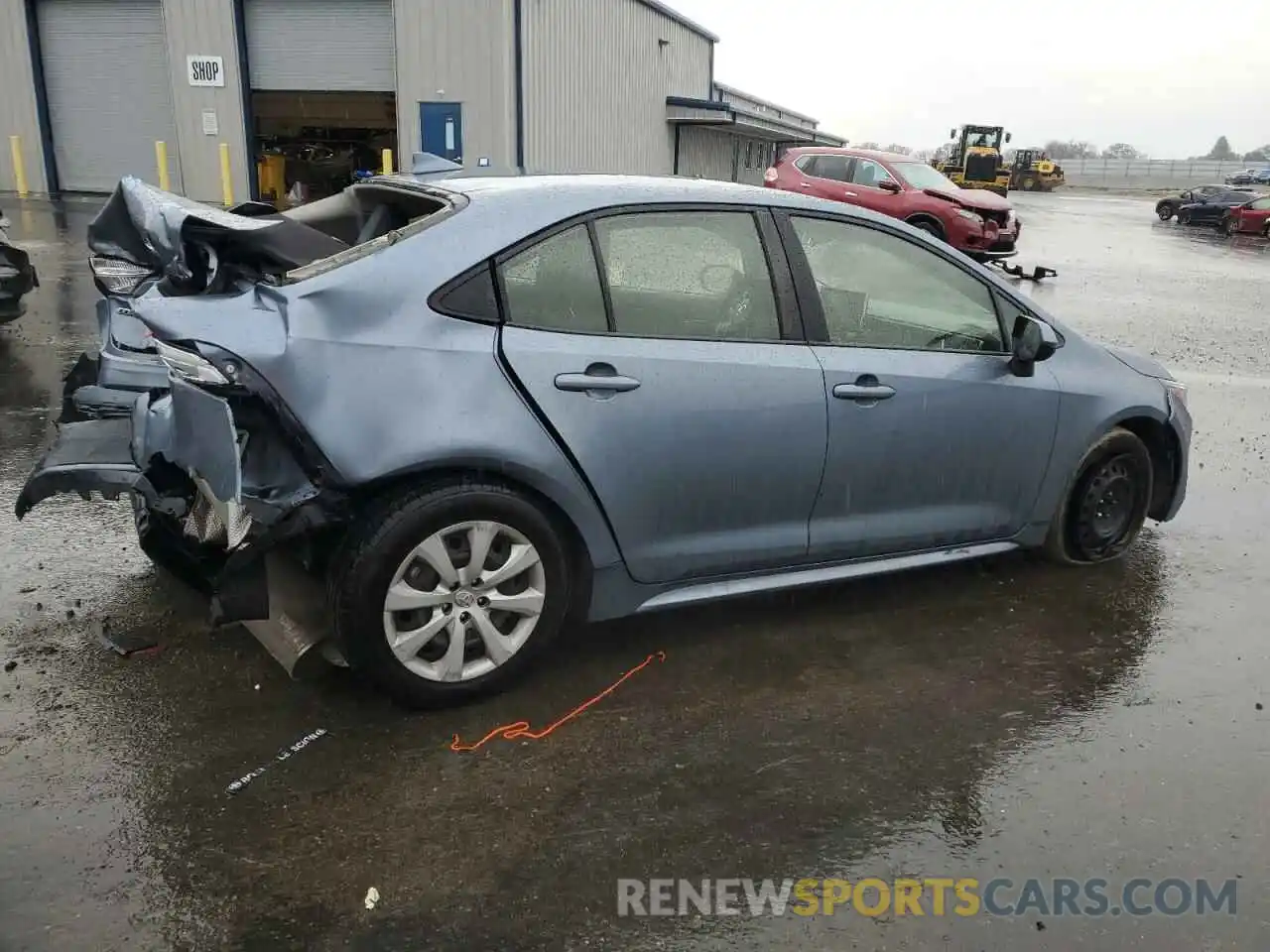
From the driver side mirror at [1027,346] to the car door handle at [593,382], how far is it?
1.66m

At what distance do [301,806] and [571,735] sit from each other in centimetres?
83

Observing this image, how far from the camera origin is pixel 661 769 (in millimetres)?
3072

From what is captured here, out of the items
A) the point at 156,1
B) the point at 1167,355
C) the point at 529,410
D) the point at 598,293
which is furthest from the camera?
the point at 156,1

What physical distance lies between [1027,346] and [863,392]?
78 cm

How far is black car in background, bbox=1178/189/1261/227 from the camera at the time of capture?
31.7 m

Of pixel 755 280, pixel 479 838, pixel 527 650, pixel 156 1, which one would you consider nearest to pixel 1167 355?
pixel 755 280

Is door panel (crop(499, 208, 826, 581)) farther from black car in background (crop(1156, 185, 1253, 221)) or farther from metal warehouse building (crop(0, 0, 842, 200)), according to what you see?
black car in background (crop(1156, 185, 1253, 221))

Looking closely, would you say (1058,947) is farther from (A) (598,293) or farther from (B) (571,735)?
(A) (598,293)

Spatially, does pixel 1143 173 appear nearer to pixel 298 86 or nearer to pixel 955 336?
pixel 298 86

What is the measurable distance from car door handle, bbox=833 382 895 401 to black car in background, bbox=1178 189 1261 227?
33.1m

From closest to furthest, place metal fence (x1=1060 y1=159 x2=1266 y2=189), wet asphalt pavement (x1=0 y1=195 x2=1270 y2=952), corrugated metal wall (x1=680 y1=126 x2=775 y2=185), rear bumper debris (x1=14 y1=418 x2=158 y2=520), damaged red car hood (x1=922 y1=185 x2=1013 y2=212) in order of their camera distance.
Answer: wet asphalt pavement (x1=0 y1=195 x2=1270 y2=952) < rear bumper debris (x1=14 y1=418 x2=158 y2=520) < damaged red car hood (x1=922 y1=185 x2=1013 y2=212) < corrugated metal wall (x1=680 y1=126 x2=775 y2=185) < metal fence (x1=1060 y1=159 x2=1266 y2=189)

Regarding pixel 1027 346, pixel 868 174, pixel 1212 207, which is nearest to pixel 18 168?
pixel 868 174

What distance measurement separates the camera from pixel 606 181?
3.68 m

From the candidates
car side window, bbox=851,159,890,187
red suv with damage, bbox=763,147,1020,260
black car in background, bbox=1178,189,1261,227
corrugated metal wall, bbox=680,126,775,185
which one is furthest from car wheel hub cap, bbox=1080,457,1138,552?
black car in background, bbox=1178,189,1261,227
